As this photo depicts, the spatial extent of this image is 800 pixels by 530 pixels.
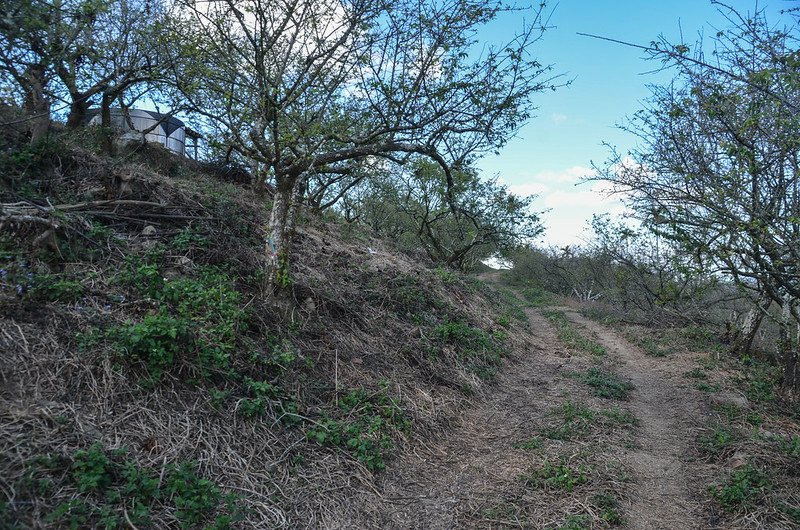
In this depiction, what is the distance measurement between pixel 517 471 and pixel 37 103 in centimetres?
670

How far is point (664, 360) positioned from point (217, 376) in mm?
9689

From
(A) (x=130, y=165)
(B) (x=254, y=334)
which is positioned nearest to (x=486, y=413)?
(B) (x=254, y=334)

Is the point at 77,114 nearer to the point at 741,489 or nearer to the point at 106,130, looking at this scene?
the point at 106,130

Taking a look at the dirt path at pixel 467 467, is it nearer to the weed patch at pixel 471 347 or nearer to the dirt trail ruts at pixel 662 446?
the weed patch at pixel 471 347

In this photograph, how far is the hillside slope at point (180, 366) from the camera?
2912 millimetres

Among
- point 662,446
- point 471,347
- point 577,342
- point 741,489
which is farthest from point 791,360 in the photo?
point 577,342

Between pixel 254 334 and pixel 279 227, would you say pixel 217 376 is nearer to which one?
pixel 254 334

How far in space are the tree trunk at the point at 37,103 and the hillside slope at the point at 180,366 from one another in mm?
436

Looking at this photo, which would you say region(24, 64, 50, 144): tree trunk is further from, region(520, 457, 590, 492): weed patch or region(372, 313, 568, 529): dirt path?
region(520, 457, 590, 492): weed patch

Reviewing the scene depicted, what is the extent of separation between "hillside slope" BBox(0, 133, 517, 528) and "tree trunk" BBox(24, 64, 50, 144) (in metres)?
0.44

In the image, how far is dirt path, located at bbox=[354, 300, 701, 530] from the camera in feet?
11.9

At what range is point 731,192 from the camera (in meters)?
5.23

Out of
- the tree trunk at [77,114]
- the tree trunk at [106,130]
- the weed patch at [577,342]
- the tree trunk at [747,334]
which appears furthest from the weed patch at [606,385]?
the tree trunk at [77,114]

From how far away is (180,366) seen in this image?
3914mm
